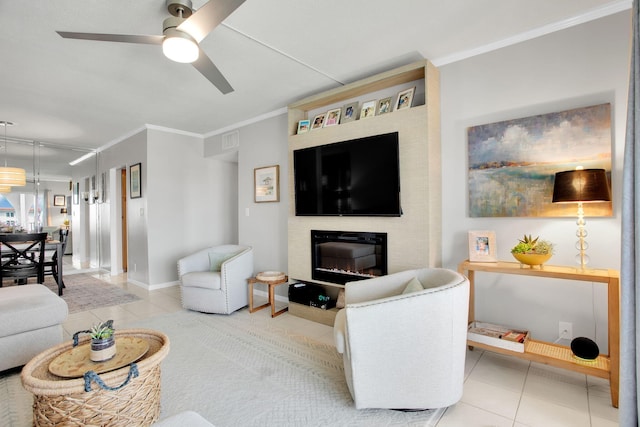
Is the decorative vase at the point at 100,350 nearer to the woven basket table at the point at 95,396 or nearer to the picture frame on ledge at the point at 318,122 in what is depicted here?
the woven basket table at the point at 95,396

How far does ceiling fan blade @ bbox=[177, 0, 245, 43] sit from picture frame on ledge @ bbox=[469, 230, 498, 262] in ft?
7.33

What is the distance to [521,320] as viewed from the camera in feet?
7.88

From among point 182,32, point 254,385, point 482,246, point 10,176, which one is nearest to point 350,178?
point 482,246

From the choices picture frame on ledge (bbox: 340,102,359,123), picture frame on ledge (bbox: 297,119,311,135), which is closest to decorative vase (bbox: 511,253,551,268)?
picture frame on ledge (bbox: 340,102,359,123)

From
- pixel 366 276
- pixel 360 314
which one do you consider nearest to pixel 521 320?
pixel 366 276

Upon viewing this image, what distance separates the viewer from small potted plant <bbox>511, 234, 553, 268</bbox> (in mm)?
2049

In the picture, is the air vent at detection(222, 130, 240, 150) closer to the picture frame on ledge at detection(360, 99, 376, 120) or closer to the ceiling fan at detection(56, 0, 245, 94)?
the picture frame on ledge at detection(360, 99, 376, 120)

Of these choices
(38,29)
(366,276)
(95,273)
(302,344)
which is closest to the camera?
(38,29)

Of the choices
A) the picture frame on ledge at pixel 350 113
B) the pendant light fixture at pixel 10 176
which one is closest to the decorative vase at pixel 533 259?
the picture frame on ledge at pixel 350 113

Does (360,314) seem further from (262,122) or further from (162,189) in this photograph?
(162,189)

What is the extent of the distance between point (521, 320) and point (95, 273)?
6968 mm

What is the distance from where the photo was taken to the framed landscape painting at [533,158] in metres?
2.10

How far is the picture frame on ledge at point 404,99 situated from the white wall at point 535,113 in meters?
0.28

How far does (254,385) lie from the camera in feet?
6.78
